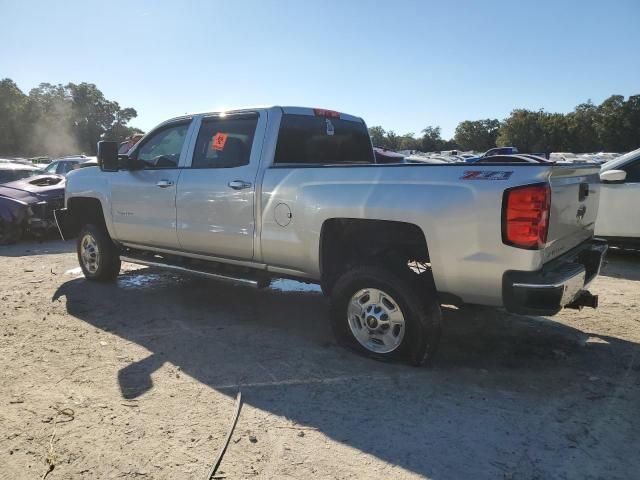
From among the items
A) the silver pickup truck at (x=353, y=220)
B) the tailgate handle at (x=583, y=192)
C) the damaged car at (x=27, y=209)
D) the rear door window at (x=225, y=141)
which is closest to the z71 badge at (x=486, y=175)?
the silver pickup truck at (x=353, y=220)

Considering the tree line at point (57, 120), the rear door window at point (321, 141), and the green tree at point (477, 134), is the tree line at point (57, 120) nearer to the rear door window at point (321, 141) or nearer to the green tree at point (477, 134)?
the green tree at point (477, 134)

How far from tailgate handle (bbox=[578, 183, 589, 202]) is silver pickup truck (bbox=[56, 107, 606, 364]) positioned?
0.02 m

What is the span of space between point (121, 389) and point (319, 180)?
205 centimetres

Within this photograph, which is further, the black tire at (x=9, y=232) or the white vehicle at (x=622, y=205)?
the black tire at (x=9, y=232)

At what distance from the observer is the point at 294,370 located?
3.67 meters

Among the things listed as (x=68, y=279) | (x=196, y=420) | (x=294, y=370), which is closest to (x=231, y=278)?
(x=294, y=370)

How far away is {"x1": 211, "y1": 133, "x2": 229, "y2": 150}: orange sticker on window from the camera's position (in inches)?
186

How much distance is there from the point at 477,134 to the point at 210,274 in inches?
4912

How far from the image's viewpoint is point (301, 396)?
3.26 m

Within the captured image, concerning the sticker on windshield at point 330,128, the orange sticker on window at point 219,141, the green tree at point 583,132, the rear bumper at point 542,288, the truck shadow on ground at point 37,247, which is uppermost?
the green tree at point 583,132

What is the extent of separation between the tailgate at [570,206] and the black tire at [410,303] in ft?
2.72

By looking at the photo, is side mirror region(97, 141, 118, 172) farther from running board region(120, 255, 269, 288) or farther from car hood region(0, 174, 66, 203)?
car hood region(0, 174, 66, 203)

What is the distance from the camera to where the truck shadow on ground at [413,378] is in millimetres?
2658

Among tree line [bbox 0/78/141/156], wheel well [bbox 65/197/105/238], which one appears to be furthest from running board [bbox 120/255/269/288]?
tree line [bbox 0/78/141/156]
